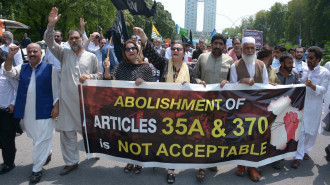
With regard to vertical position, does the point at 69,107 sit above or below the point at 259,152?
above

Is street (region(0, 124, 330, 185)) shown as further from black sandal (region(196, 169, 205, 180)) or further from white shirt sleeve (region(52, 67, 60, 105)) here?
white shirt sleeve (region(52, 67, 60, 105))

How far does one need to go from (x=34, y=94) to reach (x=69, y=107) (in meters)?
0.47

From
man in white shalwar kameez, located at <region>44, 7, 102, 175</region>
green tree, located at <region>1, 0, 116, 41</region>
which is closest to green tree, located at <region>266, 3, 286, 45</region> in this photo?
green tree, located at <region>1, 0, 116, 41</region>

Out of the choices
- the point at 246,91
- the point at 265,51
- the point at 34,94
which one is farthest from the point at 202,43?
the point at 34,94

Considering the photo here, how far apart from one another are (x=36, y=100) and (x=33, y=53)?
62 centimetres

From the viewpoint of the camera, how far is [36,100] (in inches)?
135

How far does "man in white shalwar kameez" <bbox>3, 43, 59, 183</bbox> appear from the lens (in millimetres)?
3418

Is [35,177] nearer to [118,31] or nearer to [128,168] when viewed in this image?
[128,168]

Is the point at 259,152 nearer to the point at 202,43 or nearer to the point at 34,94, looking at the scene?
the point at 34,94

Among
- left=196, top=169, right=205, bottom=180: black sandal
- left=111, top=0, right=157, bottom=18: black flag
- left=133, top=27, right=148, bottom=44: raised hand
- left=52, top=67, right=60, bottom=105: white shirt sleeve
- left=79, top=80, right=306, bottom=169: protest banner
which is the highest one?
left=111, top=0, right=157, bottom=18: black flag

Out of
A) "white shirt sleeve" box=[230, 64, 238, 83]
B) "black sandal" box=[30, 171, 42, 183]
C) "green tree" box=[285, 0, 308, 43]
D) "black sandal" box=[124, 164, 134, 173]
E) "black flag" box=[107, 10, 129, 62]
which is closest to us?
"black sandal" box=[30, 171, 42, 183]

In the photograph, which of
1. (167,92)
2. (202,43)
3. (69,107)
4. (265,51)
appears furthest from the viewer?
(202,43)

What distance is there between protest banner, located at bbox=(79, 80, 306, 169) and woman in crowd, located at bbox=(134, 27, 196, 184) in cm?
18

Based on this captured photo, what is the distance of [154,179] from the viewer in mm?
3496
